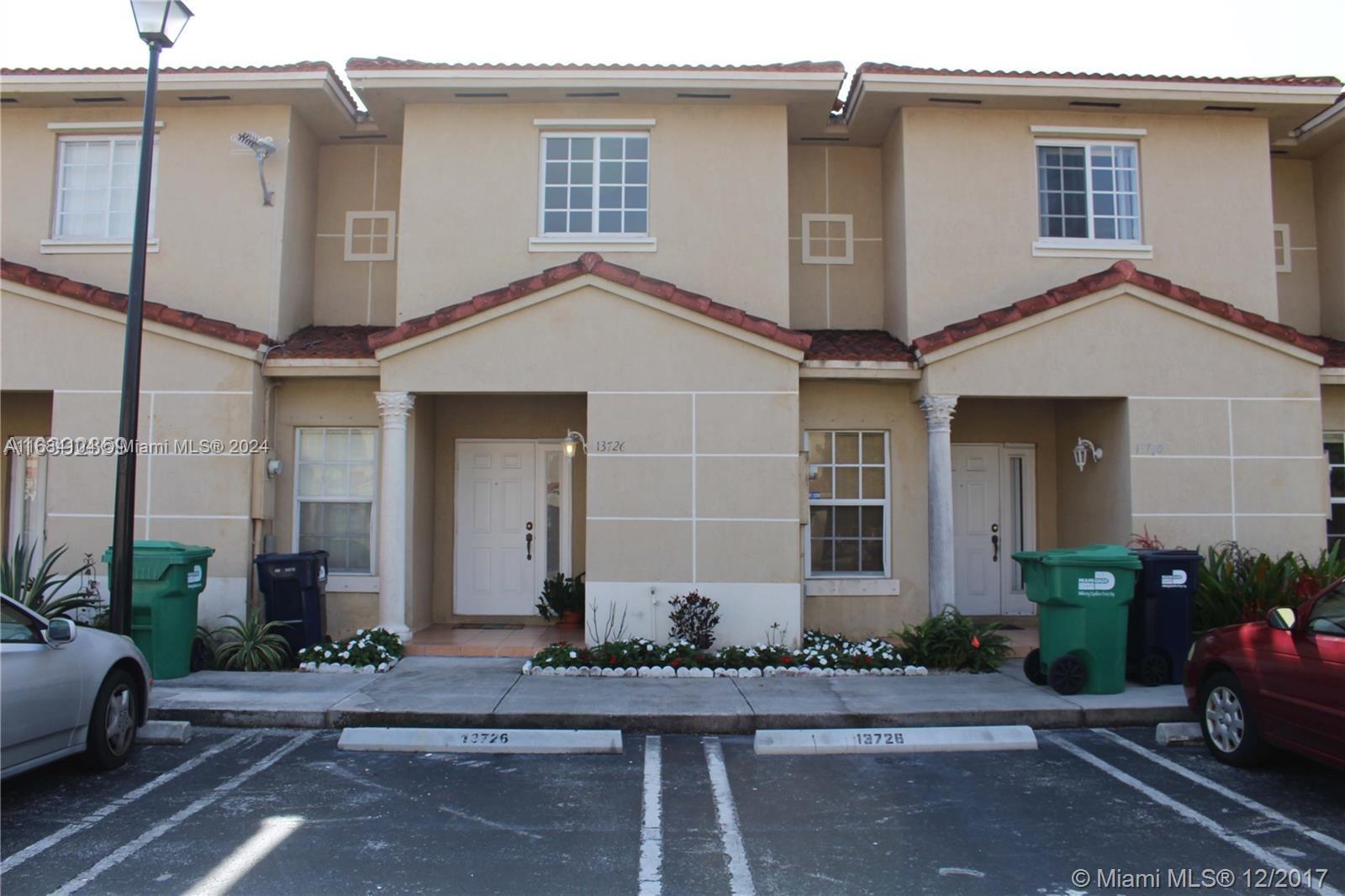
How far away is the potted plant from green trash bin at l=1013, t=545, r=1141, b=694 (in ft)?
17.3

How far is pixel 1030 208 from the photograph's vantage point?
11.2 m

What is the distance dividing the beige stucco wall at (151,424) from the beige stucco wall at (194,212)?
3.32 ft

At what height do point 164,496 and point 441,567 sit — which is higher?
point 164,496

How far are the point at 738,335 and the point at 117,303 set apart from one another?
6.32 meters

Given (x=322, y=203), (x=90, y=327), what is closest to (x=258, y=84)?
(x=322, y=203)

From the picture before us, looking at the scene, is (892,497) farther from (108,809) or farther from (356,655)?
(108,809)

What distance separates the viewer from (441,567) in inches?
457

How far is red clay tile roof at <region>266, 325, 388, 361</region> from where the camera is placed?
10414 millimetres

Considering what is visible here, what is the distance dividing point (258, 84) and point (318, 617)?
19.4ft

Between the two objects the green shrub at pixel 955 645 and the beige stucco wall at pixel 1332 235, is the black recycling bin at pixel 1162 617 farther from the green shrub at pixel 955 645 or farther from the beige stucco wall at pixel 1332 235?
the beige stucco wall at pixel 1332 235

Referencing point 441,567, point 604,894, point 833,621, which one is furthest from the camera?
point 441,567

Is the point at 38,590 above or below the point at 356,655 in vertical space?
above

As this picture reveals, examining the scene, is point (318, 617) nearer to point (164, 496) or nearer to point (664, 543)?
point (164, 496)

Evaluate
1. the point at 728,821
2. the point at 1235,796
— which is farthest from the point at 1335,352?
the point at 728,821
